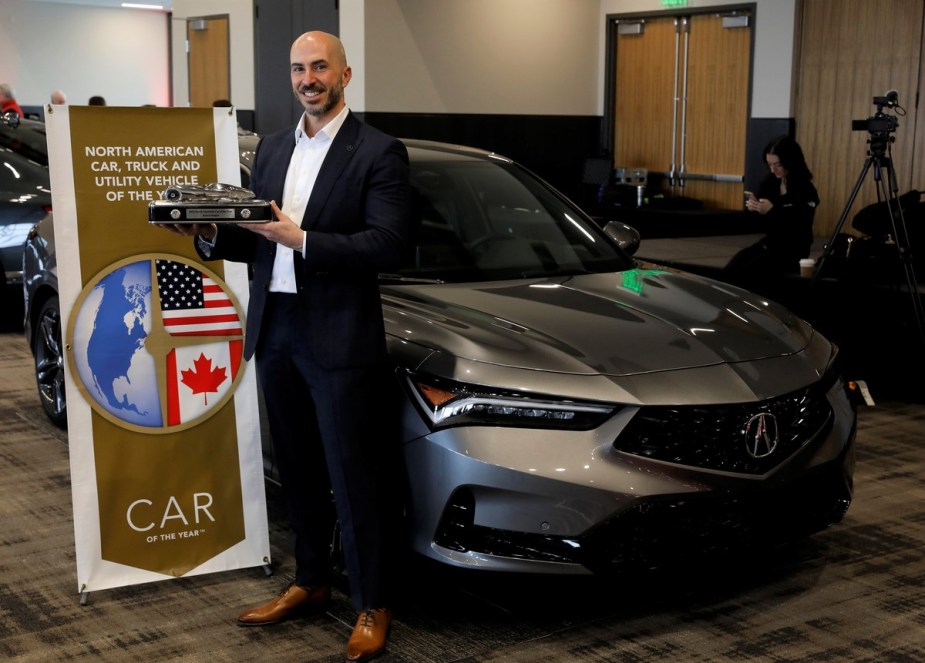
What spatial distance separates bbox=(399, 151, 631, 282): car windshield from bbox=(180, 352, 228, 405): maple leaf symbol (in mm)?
657

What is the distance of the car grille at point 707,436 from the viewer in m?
2.87

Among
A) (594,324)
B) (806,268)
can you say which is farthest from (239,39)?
(594,324)

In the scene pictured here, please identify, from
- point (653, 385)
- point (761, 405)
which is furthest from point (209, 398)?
point (761, 405)

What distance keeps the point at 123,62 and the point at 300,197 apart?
20660 millimetres

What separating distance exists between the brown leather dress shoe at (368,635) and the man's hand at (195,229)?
40.3 inches

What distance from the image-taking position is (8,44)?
2069 cm

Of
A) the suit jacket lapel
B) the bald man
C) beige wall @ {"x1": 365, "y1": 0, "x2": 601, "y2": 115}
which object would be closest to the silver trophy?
the bald man

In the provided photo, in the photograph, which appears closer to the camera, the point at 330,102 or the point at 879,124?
the point at 330,102

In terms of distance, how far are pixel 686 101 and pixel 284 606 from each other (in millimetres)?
9632

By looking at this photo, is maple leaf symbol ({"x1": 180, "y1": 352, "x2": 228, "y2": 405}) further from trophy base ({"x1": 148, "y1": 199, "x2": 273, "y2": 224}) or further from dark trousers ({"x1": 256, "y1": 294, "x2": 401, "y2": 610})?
trophy base ({"x1": 148, "y1": 199, "x2": 273, "y2": 224})

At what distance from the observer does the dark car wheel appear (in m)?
4.79

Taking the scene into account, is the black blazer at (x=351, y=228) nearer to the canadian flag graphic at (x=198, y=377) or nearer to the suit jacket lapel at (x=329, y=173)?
the suit jacket lapel at (x=329, y=173)

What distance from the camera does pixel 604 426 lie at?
111 inches

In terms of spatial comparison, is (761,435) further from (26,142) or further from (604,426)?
(26,142)
